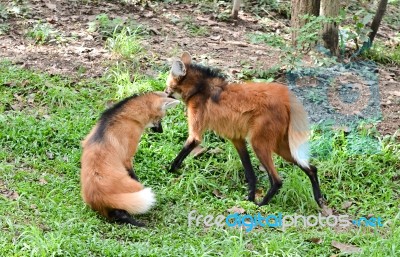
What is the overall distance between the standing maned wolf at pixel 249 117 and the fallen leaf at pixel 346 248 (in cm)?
91

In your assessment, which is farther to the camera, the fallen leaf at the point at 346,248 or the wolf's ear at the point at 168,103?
the wolf's ear at the point at 168,103

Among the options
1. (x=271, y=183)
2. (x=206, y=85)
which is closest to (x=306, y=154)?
(x=271, y=183)

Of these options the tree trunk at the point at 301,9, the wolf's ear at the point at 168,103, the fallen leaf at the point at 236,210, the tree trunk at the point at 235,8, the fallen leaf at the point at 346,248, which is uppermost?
the tree trunk at the point at 301,9

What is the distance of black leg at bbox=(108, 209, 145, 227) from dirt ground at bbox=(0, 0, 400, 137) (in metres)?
2.94

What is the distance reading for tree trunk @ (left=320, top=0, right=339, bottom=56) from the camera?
24.9 ft

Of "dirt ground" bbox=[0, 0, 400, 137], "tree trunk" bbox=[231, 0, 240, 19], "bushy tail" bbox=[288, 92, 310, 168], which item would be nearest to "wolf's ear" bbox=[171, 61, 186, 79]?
"bushy tail" bbox=[288, 92, 310, 168]

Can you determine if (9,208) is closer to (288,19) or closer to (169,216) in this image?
(169,216)

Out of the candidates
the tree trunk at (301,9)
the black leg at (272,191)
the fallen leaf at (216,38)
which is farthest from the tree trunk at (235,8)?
the black leg at (272,191)

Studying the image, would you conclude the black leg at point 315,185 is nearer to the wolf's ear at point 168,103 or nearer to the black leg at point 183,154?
the black leg at point 183,154

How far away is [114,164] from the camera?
187 inches

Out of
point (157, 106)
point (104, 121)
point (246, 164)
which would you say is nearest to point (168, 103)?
point (157, 106)

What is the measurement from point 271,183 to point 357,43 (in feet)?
12.2

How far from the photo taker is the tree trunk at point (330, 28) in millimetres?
7603

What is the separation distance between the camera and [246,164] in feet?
18.0
